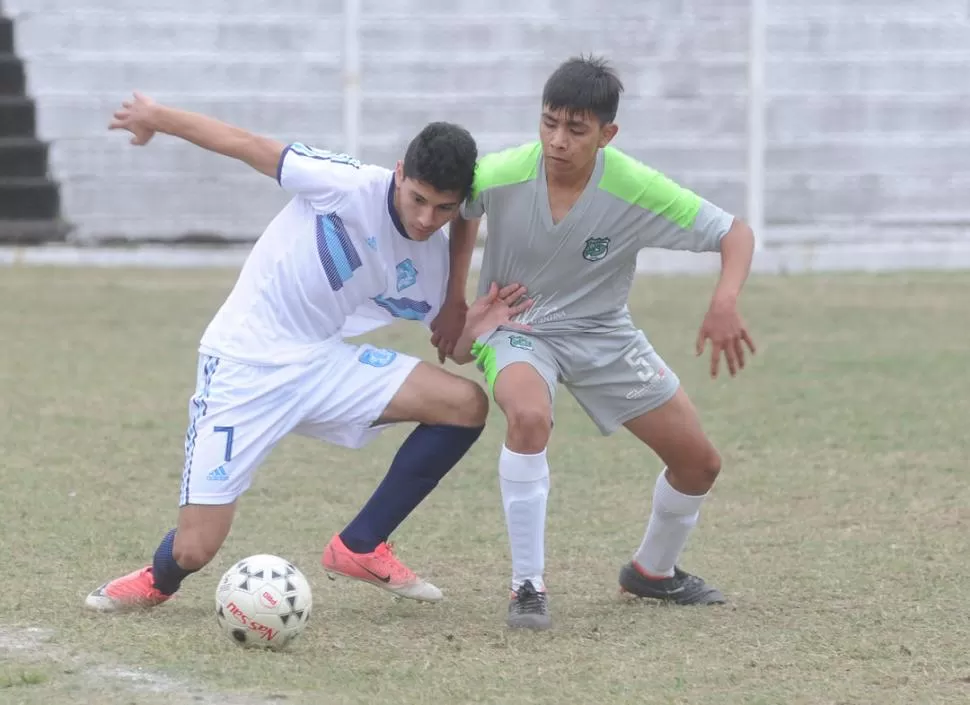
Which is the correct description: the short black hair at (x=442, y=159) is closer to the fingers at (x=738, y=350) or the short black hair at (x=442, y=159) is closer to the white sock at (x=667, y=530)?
the fingers at (x=738, y=350)

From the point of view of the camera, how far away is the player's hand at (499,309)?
5.02 meters

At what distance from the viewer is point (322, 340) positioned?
5.00 metres

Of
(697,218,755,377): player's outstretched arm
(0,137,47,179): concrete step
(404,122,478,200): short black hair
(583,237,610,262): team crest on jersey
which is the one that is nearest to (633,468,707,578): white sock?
(697,218,755,377): player's outstretched arm

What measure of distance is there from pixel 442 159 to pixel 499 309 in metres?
0.57

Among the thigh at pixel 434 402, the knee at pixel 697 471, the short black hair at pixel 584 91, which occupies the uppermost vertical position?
the short black hair at pixel 584 91

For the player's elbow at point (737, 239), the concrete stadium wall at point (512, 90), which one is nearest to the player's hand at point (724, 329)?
the player's elbow at point (737, 239)

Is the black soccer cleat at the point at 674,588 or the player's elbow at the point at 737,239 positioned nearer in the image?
the player's elbow at the point at 737,239

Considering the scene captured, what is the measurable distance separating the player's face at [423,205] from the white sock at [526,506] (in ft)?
2.34

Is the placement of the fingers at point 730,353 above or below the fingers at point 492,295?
below

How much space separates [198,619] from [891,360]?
631 centimetres

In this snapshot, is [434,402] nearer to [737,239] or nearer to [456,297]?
[456,297]

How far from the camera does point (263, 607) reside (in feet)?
14.3

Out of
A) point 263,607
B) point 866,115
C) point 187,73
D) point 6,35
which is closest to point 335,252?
point 263,607

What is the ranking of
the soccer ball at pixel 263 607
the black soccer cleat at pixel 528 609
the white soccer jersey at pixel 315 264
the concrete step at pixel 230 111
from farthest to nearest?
the concrete step at pixel 230 111, the white soccer jersey at pixel 315 264, the black soccer cleat at pixel 528 609, the soccer ball at pixel 263 607
